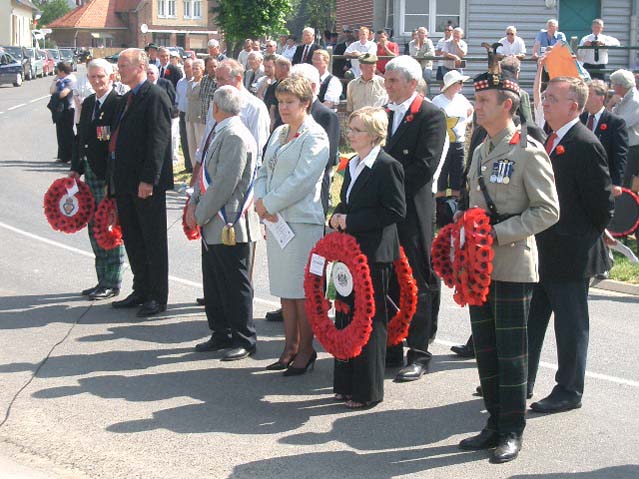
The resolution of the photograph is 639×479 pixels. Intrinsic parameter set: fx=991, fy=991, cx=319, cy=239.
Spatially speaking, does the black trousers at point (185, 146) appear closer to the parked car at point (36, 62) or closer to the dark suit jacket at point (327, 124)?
the dark suit jacket at point (327, 124)

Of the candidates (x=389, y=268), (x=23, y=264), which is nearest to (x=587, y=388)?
(x=389, y=268)

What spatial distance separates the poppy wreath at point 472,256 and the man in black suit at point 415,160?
148cm

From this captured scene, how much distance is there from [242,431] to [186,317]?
9.95 ft

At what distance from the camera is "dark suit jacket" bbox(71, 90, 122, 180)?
950 cm

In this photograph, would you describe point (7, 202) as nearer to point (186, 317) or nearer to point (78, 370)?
point (186, 317)

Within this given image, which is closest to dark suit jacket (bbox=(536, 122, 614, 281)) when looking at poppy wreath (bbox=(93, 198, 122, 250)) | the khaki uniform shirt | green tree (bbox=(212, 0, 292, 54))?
the khaki uniform shirt

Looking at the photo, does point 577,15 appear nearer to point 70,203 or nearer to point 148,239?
point 70,203

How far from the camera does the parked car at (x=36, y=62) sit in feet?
207

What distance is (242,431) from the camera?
630 centimetres

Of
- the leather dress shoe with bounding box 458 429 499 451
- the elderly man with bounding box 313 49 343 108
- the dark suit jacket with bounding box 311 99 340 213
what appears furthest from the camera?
the elderly man with bounding box 313 49 343 108

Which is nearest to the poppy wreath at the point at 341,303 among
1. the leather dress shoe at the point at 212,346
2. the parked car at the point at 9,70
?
the leather dress shoe at the point at 212,346

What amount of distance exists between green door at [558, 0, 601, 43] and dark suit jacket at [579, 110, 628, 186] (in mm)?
18617

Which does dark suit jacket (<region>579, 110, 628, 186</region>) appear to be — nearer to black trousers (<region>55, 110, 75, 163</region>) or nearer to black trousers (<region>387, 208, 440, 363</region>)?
black trousers (<region>387, 208, 440, 363</region>)

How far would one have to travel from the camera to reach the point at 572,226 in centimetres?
647
